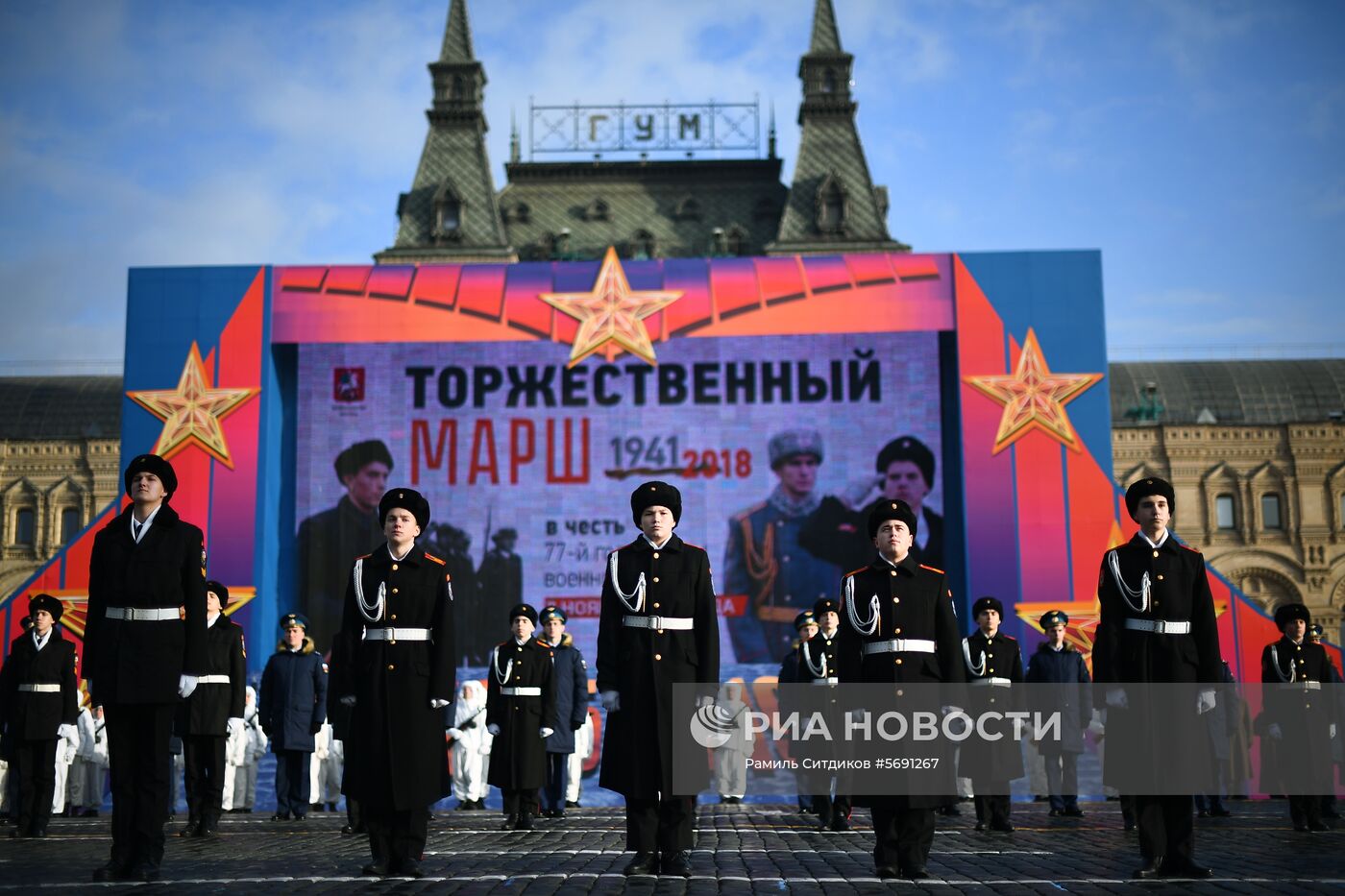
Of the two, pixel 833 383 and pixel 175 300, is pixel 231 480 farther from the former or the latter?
pixel 833 383

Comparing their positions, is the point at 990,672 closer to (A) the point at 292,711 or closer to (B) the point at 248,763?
(A) the point at 292,711

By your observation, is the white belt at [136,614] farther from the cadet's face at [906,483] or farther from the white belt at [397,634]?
the cadet's face at [906,483]

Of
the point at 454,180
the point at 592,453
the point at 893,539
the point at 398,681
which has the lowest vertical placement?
the point at 398,681

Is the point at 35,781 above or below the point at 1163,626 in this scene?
below

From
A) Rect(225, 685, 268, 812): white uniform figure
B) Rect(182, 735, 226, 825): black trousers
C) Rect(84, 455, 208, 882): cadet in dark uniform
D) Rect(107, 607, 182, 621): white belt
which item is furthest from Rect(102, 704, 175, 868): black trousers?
Rect(225, 685, 268, 812): white uniform figure

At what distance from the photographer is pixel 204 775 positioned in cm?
1084

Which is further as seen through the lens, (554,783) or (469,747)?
(469,747)

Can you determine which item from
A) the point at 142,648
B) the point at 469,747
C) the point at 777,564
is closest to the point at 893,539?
the point at 142,648

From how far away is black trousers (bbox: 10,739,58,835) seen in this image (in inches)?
427

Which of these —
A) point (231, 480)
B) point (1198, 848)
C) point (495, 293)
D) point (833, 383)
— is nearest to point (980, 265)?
point (833, 383)

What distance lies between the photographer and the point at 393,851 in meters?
6.95

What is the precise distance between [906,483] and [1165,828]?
40.6 ft

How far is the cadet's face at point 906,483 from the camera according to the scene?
752 inches

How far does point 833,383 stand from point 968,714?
7469 millimetres
